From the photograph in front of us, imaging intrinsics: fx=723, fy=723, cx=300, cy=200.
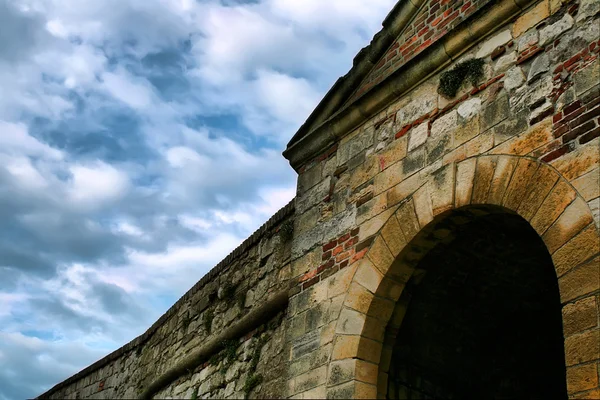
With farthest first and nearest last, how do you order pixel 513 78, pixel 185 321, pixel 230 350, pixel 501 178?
pixel 185 321
pixel 230 350
pixel 513 78
pixel 501 178

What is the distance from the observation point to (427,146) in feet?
17.5

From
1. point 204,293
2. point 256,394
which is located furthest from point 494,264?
point 204,293

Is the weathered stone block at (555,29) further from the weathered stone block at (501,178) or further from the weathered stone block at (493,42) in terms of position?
the weathered stone block at (501,178)

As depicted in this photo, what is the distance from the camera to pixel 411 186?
5324mm

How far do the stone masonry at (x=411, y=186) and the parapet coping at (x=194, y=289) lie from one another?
45 millimetres

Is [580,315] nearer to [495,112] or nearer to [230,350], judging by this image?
[495,112]

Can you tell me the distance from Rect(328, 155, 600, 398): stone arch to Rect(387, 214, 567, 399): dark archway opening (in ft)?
0.74

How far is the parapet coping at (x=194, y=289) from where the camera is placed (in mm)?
7159

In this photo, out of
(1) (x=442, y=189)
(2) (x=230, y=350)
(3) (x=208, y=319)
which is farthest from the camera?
(3) (x=208, y=319)

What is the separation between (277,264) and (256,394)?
123 centimetres

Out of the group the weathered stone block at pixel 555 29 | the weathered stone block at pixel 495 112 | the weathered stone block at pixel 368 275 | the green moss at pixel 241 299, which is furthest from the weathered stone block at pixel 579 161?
the green moss at pixel 241 299

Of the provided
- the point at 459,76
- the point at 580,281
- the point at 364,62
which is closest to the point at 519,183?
the point at 580,281

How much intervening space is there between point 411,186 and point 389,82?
1.03 metres

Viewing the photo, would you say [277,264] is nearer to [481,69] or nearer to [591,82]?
[481,69]
